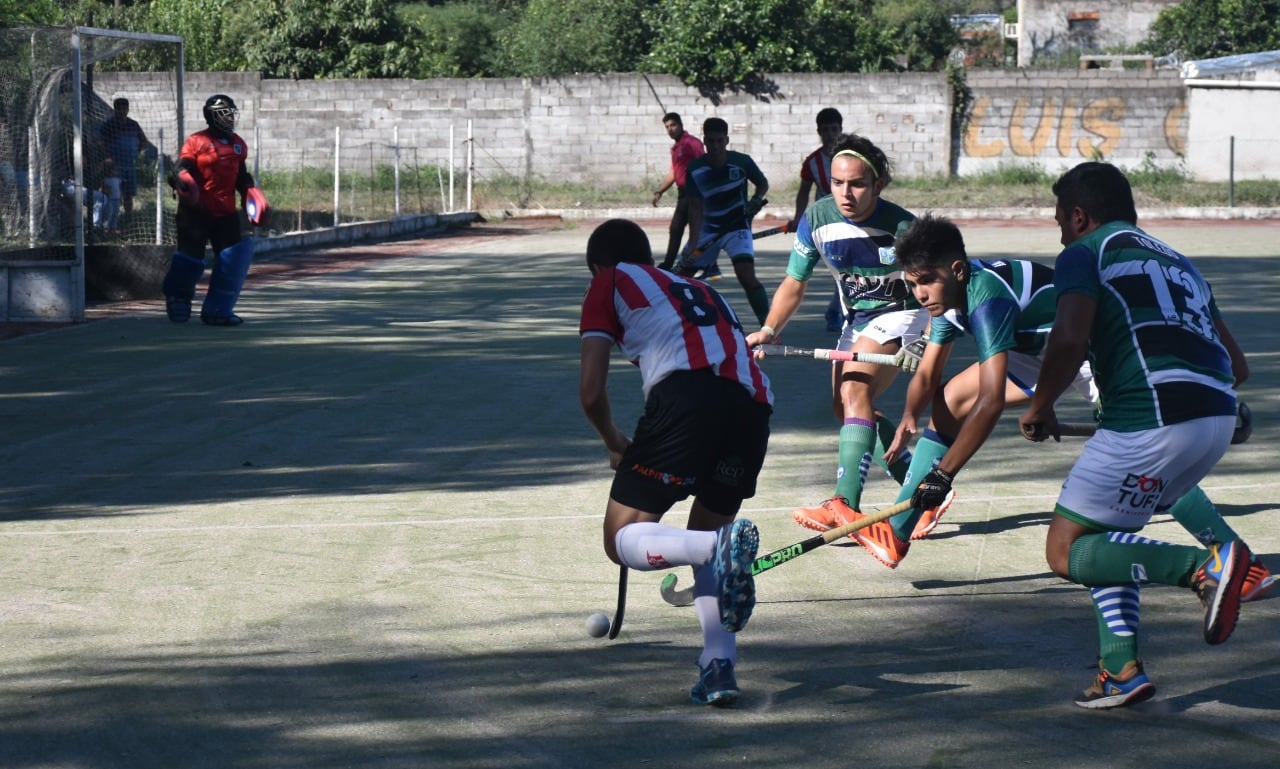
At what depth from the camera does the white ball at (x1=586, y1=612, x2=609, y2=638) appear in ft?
16.7

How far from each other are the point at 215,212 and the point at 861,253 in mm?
8709

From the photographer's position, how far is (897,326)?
6684 mm

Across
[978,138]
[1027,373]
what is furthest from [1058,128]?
[1027,373]

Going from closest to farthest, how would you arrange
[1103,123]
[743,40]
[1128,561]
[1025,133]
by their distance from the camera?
[1128,561]
[1103,123]
[1025,133]
[743,40]

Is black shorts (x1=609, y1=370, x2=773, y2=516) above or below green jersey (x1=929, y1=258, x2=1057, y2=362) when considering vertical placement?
below

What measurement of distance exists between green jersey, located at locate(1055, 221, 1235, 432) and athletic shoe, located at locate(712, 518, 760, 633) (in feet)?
3.65

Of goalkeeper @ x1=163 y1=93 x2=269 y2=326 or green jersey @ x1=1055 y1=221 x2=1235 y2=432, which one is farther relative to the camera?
goalkeeper @ x1=163 y1=93 x2=269 y2=326

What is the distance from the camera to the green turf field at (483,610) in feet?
13.8

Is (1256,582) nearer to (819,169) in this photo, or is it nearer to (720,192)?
(720,192)

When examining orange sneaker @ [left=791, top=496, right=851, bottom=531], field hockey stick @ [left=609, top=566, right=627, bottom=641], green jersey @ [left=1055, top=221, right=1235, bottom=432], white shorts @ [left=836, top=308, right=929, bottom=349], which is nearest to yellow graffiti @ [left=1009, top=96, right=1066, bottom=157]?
white shorts @ [left=836, top=308, right=929, bottom=349]

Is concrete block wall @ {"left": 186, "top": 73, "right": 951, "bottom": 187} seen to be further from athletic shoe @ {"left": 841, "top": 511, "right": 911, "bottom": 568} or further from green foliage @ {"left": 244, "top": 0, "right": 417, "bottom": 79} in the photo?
athletic shoe @ {"left": 841, "top": 511, "right": 911, "bottom": 568}

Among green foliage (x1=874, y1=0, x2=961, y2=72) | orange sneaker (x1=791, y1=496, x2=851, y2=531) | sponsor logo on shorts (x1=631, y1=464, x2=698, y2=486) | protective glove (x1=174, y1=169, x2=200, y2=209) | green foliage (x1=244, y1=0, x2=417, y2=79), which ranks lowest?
orange sneaker (x1=791, y1=496, x2=851, y2=531)

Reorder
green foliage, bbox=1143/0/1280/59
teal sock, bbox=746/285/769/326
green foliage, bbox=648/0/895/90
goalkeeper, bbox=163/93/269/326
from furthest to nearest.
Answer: green foliage, bbox=1143/0/1280/59 → green foliage, bbox=648/0/895/90 → goalkeeper, bbox=163/93/269/326 → teal sock, bbox=746/285/769/326

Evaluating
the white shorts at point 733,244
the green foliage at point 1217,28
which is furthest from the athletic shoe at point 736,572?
the green foliage at point 1217,28
